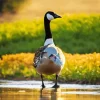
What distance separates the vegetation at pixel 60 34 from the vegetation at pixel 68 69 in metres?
7.17

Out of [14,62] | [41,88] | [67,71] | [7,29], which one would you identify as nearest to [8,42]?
[7,29]

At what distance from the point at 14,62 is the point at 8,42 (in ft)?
37.2

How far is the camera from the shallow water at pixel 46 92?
15727mm

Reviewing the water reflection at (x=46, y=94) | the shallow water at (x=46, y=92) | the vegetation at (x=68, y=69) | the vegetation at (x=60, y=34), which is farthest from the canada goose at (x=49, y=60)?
the vegetation at (x=60, y=34)

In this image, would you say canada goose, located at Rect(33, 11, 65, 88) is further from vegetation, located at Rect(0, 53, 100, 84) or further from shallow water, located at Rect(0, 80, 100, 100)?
vegetation, located at Rect(0, 53, 100, 84)

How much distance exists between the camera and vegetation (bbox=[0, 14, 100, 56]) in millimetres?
32175

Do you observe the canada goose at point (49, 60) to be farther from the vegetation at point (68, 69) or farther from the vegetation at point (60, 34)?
the vegetation at point (60, 34)

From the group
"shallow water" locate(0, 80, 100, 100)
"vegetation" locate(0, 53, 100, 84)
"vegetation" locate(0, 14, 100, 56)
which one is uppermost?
"shallow water" locate(0, 80, 100, 100)

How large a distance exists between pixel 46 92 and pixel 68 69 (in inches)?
166

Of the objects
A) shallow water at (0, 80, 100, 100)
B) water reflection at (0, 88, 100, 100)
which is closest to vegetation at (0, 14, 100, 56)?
shallow water at (0, 80, 100, 100)

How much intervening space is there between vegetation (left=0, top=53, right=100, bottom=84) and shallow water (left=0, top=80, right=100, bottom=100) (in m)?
0.57

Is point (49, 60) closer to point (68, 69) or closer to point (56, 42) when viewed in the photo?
point (68, 69)

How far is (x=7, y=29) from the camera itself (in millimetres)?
37438

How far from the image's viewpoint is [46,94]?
53.8ft
